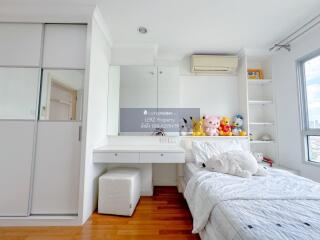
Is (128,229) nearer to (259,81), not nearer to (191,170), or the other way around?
(191,170)

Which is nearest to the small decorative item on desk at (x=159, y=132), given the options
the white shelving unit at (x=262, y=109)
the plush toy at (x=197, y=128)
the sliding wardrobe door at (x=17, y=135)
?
the plush toy at (x=197, y=128)

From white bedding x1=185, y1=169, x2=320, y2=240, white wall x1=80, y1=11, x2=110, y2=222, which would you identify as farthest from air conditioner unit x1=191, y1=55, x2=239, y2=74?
white bedding x1=185, y1=169, x2=320, y2=240

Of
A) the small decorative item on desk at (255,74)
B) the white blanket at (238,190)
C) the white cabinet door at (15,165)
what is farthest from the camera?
the small decorative item on desk at (255,74)

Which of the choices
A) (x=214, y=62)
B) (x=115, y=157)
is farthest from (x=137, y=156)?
(x=214, y=62)

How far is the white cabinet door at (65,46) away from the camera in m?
1.89

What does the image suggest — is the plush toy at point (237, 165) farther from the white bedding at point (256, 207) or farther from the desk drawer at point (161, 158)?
the desk drawer at point (161, 158)

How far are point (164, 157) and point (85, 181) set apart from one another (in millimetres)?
983

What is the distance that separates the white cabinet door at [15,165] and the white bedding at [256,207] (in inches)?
72.8

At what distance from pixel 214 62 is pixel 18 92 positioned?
9.39 feet

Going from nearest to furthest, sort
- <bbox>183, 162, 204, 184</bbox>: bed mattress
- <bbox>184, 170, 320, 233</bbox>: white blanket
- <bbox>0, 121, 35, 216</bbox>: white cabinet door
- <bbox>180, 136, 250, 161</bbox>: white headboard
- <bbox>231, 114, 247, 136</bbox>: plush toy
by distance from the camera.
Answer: <bbox>184, 170, 320, 233</bbox>: white blanket
<bbox>0, 121, 35, 216</bbox>: white cabinet door
<bbox>183, 162, 204, 184</bbox>: bed mattress
<bbox>180, 136, 250, 161</bbox>: white headboard
<bbox>231, 114, 247, 136</bbox>: plush toy

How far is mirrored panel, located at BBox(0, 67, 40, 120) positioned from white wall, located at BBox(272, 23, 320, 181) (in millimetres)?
3494

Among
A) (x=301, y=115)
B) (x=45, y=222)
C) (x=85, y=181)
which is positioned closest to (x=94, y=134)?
(x=85, y=181)

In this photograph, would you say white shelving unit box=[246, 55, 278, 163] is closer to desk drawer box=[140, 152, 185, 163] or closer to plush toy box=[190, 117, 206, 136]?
plush toy box=[190, 117, 206, 136]

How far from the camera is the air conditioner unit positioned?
2.82 meters
